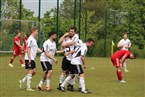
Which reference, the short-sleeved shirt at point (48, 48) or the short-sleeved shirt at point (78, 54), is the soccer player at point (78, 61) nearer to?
the short-sleeved shirt at point (78, 54)

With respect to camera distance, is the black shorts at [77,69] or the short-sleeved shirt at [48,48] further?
the black shorts at [77,69]

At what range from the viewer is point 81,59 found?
1348cm

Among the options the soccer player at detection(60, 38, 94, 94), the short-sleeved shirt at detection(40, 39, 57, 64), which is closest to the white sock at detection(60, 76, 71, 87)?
the soccer player at detection(60, 38, 94, 94)

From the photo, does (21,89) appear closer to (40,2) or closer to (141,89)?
(141,89)

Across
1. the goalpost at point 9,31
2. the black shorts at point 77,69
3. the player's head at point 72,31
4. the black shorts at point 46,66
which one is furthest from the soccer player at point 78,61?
the goalpost at point 9,31

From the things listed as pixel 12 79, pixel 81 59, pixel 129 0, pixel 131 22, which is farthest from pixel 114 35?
pixel 81 59

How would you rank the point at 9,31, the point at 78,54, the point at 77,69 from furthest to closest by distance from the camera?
the point at 9,31 < the point at 78,54 < the point at 77,69

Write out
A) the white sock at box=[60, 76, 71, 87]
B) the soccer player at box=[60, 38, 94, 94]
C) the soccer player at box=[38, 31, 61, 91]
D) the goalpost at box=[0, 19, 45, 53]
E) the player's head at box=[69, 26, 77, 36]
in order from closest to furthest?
the soccer player at box=[38, 31, 61, 91] → the soccer player at box=[60, 38, 94, 94] → the white sock at box=[60, 76, 71, 87] → the player's head at box=[69, 26, 77, 36] → the goalpost at box=[0, 19, 45, 53]

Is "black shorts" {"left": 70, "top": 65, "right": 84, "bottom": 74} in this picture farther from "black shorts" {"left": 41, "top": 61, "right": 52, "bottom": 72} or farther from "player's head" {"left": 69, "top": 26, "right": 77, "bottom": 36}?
"player's head" {"left": 69, "top": 26, "right": 77, "bottom": 36}

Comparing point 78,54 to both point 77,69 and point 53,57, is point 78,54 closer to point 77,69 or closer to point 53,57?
point 77,69

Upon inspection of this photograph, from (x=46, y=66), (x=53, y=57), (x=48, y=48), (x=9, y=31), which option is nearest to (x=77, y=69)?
(x=53, y=57)

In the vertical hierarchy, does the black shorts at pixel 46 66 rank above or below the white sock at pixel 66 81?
above

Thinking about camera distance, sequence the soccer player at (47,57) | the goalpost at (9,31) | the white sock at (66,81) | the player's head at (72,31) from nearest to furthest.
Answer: the soccer player at (47,57) < the white sock at (66,81) < the player's head at (72,31) < the goalpost at (9,31)

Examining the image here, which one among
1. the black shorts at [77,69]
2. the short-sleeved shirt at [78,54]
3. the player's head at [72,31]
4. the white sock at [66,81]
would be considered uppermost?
the player's head at [72,31]
